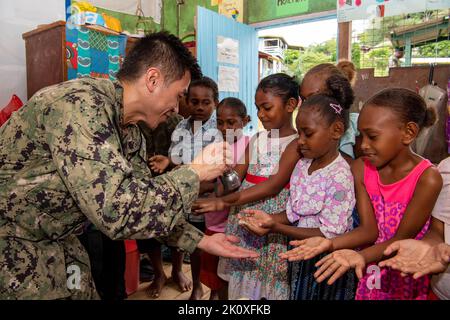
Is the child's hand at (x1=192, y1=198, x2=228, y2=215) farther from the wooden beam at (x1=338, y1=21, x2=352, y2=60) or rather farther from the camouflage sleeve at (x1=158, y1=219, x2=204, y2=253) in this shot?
the wooden beam at (x1=338, y1=21, x2=352, y2=60)

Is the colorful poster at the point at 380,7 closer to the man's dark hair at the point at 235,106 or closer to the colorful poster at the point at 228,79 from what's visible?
the colorful poster at the point at 228,79

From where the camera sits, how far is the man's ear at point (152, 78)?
133 cm

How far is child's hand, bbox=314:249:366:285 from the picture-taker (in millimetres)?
1211

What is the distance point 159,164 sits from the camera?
2.34m

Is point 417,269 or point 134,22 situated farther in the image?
point 134,22

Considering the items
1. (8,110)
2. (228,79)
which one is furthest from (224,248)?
(228,79)

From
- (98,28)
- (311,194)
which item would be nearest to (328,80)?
(311,194)

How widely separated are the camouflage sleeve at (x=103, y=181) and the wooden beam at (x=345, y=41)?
3000mm

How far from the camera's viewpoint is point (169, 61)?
1379 millimetres

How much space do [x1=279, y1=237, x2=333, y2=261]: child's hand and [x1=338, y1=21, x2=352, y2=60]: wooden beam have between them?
2.71 m
